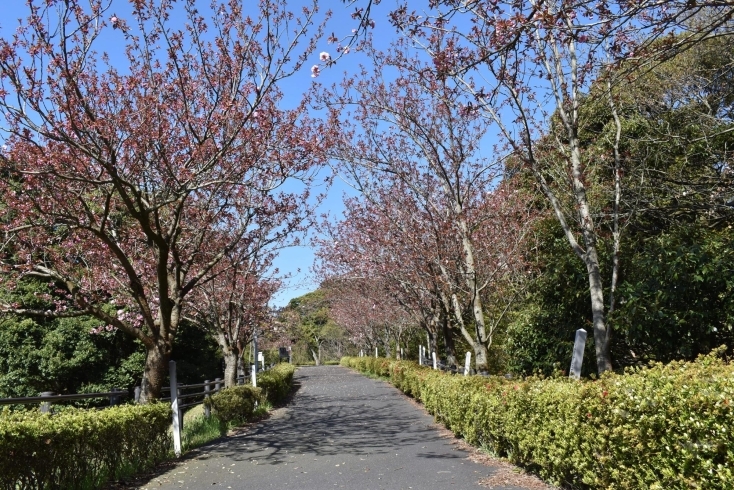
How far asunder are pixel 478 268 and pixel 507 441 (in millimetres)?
6081

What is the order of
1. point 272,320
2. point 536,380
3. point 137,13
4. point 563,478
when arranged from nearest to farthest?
point 563,478 → point 536,380 → point 137,13 → point 272,320

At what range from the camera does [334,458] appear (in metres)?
8.70

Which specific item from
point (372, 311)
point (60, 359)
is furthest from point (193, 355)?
point (372, 311)

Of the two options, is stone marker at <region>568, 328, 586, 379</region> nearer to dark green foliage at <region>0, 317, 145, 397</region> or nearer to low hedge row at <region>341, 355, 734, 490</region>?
low hedge row at <region>341, 355, 734, 490</region>

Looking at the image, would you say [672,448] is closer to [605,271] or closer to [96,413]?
[96,413]

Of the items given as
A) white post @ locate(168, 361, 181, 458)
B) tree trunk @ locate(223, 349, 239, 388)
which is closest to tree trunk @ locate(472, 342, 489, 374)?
white post @ locate(168, 361, 181, 458)

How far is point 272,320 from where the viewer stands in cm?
2261

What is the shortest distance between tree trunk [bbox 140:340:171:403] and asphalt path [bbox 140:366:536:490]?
115 centimetres

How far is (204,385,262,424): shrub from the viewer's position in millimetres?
12445

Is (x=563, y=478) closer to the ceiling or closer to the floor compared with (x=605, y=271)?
closer to the floor

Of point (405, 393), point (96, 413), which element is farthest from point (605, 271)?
point (405, 393)

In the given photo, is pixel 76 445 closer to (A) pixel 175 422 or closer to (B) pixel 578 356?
(A) pixel 175 422

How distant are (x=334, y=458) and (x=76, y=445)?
3607 mm

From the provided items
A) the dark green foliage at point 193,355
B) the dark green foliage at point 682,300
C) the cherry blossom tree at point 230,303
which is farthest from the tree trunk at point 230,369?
the dark green foliage at point 682,300
